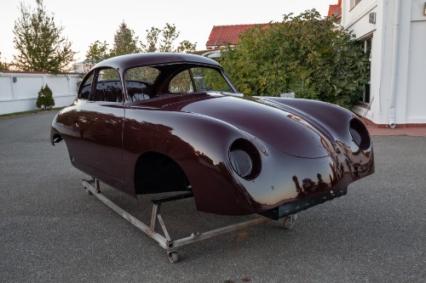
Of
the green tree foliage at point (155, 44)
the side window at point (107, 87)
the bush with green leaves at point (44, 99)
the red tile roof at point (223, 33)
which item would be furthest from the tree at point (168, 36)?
the red tile roof at point (223, 33)

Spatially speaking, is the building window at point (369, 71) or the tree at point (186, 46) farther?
the tree at point (186, 46)

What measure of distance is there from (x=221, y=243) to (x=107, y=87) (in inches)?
84.0

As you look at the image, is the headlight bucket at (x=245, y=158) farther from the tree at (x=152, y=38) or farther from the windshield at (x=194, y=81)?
the tree at (x=152, y=38)

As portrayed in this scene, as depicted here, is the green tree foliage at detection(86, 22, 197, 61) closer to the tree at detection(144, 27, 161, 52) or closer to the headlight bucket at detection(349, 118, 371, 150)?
the tree at detection(144, 27, 161, 52)

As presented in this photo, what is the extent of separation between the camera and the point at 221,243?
332cm

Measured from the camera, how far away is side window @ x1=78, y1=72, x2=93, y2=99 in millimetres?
4497

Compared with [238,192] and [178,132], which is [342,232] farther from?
[178,132]

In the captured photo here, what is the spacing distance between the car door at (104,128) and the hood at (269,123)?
567 mm

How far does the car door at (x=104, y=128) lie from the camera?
3442mm

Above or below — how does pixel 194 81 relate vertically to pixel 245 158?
above

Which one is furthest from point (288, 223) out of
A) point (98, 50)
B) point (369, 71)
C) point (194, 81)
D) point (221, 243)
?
point (98, 50)

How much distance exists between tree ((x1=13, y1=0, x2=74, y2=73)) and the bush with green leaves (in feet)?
19.5

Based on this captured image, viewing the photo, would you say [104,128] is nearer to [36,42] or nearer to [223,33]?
[36,42]

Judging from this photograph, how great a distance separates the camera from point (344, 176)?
285 centimetres
